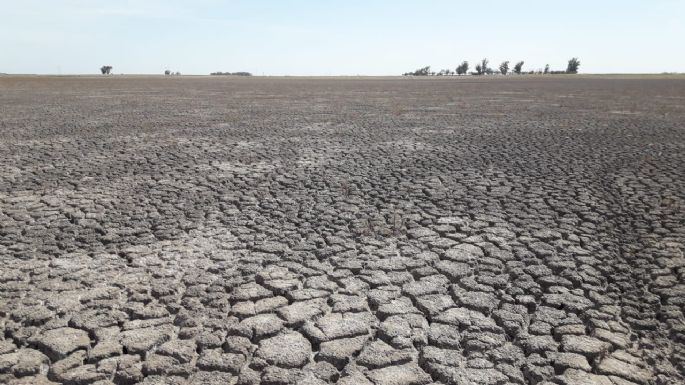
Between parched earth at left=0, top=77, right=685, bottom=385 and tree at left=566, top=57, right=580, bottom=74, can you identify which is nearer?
parched earth at left=0, top=77, right=685, bottom=385

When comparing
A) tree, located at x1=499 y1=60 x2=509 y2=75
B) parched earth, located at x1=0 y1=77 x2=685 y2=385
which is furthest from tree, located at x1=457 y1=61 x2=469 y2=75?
parched earth, located at x1=0 y1=77 x2=685 y2=385

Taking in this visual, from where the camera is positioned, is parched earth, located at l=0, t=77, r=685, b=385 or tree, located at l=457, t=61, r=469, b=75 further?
tree, located at l=457, t=61, r=469, b=75

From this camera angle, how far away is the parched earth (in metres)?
2.62

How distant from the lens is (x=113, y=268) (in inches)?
149

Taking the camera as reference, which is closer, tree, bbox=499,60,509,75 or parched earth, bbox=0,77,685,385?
parched earth, bbox=0,77,685,385

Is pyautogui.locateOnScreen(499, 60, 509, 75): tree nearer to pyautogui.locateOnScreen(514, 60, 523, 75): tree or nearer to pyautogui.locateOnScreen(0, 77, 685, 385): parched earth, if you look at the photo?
pyautogui.locateOnScreen(514, 60, 523, 75): tree

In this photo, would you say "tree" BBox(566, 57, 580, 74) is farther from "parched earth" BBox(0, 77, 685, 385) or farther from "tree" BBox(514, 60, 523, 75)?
"parched earth" BBox(0, 77, 685, 385)

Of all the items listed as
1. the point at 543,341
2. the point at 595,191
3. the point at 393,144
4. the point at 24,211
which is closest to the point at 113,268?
the point at 24,211

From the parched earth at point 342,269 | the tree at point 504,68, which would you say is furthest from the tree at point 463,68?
the parched earth at point 342,269

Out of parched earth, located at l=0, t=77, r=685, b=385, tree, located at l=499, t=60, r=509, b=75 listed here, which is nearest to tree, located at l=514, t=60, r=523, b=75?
tree, located at l=499, t=60, r=509, b=75

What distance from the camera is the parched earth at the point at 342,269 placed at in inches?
103

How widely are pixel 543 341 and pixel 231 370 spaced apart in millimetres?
1783

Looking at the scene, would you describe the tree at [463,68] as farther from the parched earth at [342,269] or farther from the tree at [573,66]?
the parched earth at [342,269]

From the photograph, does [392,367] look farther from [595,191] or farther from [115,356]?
[595,191]
